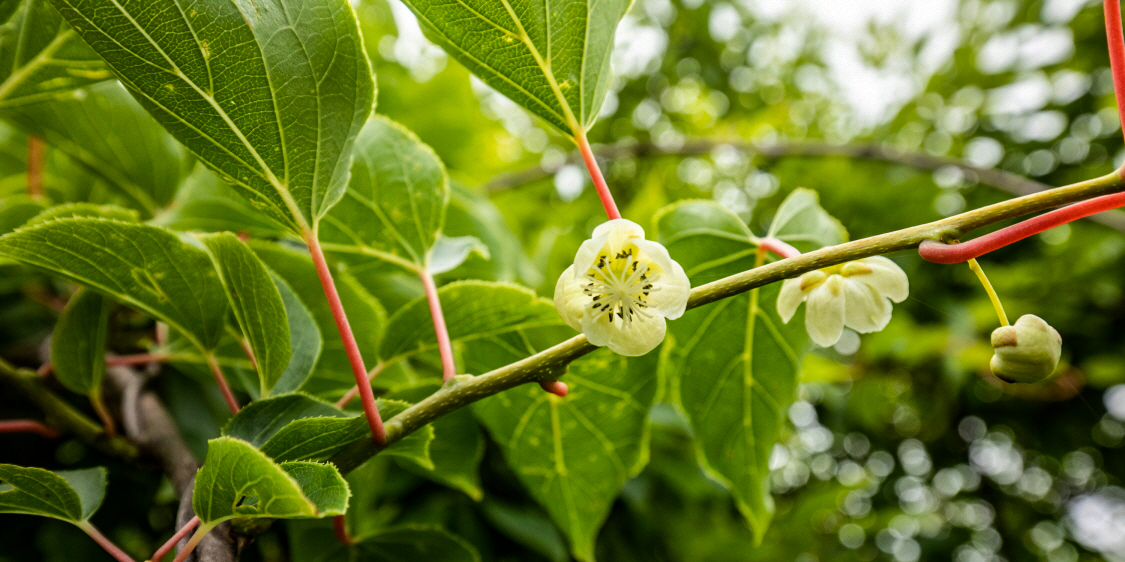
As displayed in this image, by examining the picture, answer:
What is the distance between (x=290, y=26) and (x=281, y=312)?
0.72 ft

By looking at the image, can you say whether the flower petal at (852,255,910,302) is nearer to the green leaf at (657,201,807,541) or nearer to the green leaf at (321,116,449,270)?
the green leaf at (657,201,807,541)

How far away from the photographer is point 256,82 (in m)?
0.46

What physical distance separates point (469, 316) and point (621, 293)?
0.60ft

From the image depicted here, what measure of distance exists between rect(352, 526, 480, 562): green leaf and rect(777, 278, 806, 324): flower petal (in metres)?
0.42

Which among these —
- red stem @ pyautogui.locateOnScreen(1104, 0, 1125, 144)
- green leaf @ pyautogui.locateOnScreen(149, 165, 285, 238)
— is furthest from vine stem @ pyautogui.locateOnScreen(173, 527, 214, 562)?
red stem @ pyautogui.locateOnScreen(1104, 0, 1125, 144)

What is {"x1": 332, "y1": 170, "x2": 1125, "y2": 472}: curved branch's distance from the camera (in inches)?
16.7

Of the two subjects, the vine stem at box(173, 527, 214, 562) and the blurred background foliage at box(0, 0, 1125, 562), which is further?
the blurred background foliage at box(0, 0, 1125, 562)

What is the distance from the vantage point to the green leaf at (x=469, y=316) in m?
0.60

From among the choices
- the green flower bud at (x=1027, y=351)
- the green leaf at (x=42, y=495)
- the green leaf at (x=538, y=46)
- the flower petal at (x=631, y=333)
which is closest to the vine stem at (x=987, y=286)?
the green flower bud at (x=1027, y=351)

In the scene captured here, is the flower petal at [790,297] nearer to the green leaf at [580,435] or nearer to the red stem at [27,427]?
the green leaf at [580,435]

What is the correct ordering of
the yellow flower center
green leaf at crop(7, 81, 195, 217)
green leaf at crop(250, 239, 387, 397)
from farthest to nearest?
green leaf at crop(7, 81, 195, 217) < green leaf at crop(250, 239, 387, 397) < the yellow flower center

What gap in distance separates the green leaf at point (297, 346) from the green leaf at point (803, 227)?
18.8 inches

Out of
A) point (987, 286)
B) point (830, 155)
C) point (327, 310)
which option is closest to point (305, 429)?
point (327, 310)

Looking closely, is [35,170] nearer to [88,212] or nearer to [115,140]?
[115,140]
